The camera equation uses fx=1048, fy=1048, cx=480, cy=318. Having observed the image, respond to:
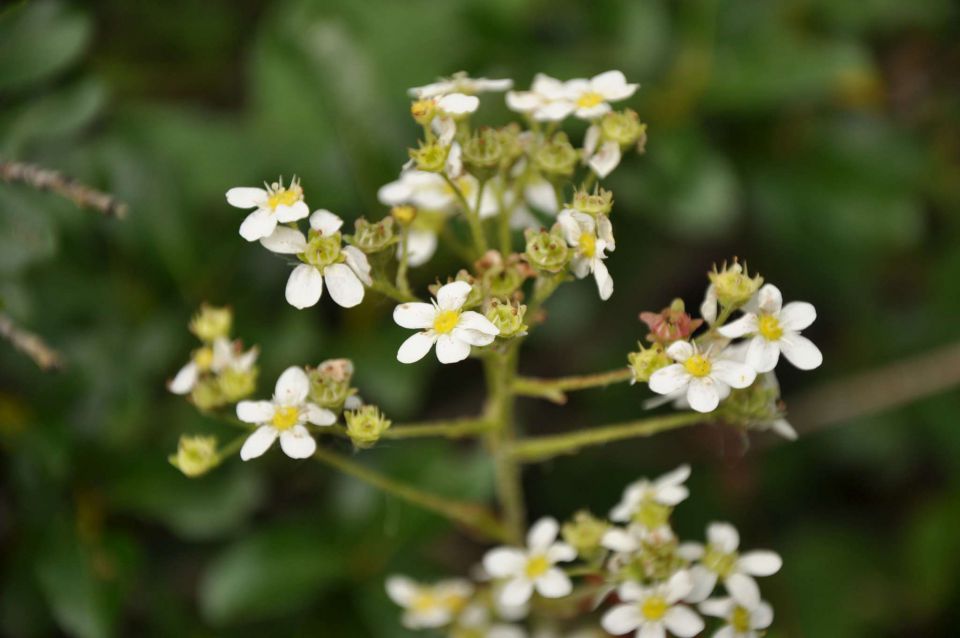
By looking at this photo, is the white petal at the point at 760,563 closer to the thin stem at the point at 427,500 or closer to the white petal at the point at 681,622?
the white petal at the point at 681,622

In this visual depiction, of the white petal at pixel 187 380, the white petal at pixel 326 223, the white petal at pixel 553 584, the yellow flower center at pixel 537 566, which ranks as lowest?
the white petal at pixel 553 584

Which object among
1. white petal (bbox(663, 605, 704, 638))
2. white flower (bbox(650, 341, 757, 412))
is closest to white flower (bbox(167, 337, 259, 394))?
white flower (bbox(650, 341, 757, 412))

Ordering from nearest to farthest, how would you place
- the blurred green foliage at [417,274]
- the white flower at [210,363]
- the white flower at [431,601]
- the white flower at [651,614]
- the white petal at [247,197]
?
the white petal at [247,197] → the white flower at [651,614] → the white flower at [210,363] → the white flower at [431,601] → the blurred green foliage at [417,274]

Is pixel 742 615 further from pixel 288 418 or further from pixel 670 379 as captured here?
pixel 288 418

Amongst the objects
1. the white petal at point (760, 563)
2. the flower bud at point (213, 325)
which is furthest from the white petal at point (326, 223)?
the white petal at point (760, 563)

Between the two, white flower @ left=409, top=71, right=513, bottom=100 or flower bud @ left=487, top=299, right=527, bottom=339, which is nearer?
flower bud @ left=487, top=299, right=527, bottom=339

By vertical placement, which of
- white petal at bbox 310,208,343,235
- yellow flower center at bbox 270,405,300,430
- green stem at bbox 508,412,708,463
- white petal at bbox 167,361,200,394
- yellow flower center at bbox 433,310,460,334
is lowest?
yellow flower center at bbox 270,405,300,430

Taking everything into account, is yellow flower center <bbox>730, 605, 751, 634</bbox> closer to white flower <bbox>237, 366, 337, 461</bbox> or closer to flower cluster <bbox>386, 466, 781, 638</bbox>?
flower cluster <bbox>386, 466, 781, 638</bbox>

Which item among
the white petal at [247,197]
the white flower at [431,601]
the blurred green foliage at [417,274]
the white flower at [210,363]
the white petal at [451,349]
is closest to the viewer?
the white petal at [451,349]
